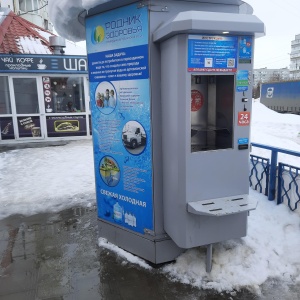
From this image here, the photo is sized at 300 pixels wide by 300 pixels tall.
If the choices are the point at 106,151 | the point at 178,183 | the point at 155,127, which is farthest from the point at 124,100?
the point at 178,183

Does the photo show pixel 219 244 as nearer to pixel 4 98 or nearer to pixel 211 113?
pixel 211 113

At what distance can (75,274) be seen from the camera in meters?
3.40

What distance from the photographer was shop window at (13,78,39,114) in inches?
432

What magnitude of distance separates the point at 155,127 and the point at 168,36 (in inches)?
35.7

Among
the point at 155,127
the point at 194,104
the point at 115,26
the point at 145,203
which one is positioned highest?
the point at 115,26

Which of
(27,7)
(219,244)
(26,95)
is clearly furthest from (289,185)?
(27,7)

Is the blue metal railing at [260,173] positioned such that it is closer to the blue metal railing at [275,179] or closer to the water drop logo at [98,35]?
the blue metal railing at [275,179]

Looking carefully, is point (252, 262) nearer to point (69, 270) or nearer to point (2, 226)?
point (69, 270)

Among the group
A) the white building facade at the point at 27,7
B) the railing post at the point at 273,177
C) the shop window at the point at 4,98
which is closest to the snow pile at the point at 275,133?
the railing post at the point at 273,177

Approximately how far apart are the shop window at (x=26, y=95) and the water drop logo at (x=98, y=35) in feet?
27.0

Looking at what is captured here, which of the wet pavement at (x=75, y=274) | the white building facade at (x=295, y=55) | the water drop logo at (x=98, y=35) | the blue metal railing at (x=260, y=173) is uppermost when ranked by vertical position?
the white building facade at (x=295, y=55)

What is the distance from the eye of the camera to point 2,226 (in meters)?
4.69

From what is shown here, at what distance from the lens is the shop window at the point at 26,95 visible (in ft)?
36.0

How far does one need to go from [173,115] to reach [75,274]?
6.61 feet
